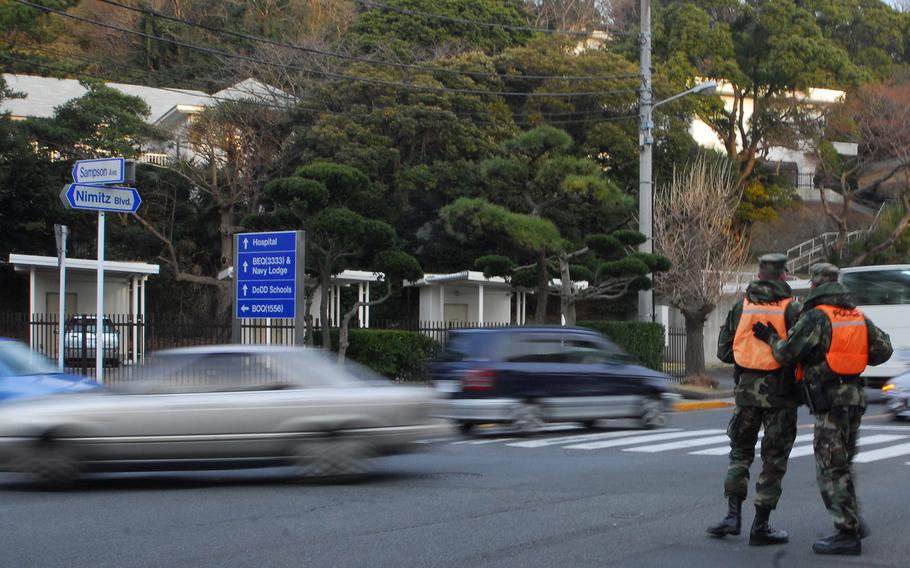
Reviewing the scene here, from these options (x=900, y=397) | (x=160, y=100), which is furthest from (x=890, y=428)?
(x=160, y=100)

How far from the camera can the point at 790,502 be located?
9.53 m

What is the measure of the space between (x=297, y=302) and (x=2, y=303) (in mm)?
23670

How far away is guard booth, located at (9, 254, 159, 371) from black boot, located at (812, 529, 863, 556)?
1893cm

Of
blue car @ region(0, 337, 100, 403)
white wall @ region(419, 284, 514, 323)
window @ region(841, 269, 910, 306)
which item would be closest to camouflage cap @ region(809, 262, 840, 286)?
blue car @ region(0, 337, 100, 403)

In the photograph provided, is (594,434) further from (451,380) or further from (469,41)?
(469,41)

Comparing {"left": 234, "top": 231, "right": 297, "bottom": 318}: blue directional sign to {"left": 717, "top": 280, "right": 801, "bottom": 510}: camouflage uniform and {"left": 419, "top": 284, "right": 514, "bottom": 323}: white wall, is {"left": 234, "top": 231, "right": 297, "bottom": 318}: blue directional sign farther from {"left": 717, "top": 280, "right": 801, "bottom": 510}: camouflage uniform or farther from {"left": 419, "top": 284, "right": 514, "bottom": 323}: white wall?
{"left": 419, "top": 284, "right": 514, "bottom": 323}: white wall

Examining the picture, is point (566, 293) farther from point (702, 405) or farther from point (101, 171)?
point (101, 171)

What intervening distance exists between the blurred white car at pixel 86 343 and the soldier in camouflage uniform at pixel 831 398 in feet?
59.4

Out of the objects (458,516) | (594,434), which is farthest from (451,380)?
(458,516)

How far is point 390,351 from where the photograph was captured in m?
26.6

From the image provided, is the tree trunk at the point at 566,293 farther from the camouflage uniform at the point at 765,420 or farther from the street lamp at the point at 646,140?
the camouflage uniform at the point at 765,420

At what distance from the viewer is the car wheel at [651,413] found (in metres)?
17.8

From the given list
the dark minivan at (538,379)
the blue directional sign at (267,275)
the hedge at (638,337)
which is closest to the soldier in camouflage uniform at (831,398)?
the dark minivan at (538,379)

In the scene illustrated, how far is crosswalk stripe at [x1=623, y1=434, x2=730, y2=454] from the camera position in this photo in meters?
14.3
